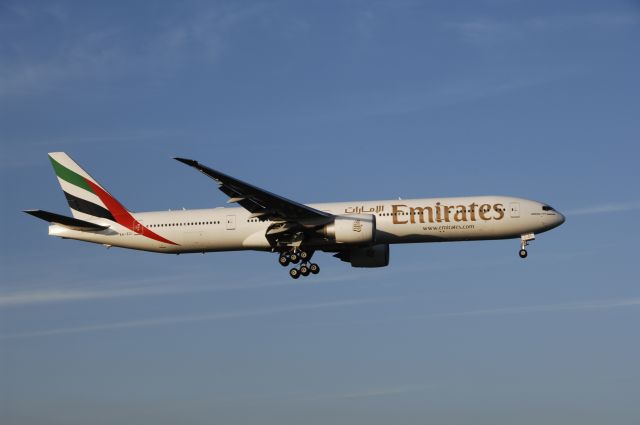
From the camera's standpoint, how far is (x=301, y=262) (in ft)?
180

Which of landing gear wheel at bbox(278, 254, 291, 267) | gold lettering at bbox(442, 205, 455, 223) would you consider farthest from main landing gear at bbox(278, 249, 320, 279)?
gold lettering at bbox(442, 205, 455, 223)

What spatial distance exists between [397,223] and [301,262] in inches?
222

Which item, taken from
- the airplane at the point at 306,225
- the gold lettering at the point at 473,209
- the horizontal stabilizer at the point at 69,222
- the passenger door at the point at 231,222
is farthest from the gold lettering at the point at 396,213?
the horizontal stabilizer at the point at 69,222

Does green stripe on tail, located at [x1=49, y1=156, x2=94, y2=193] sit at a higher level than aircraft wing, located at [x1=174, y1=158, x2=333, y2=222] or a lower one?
higher

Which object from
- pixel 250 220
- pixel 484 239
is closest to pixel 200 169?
pixel 250 220

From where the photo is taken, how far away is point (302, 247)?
178ft

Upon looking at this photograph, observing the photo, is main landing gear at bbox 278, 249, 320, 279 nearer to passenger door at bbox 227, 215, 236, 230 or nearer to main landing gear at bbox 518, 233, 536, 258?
passenger door at bbox 227, 215, 236, 230

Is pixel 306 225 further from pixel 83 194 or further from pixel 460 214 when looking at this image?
pixel 83 194

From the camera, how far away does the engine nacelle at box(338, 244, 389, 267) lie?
188 ft

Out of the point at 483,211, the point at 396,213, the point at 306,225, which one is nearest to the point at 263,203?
the point at 306,225

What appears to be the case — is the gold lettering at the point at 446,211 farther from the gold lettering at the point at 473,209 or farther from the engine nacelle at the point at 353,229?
the engine nacelle at the point at 353,229

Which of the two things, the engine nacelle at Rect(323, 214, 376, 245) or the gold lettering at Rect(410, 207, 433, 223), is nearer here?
the engine nacelle at Rect(323, 214, 376, 245)

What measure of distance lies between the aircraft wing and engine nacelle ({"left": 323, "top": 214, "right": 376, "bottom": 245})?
69 cm

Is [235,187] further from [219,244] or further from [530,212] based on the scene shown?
[530,212]
